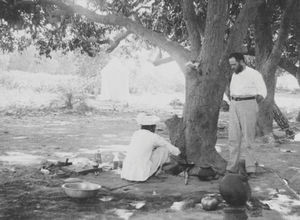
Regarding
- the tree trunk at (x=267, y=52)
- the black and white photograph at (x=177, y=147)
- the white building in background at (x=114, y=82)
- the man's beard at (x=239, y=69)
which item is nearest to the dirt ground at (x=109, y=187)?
the black and white photograph at (x=177, y=147)

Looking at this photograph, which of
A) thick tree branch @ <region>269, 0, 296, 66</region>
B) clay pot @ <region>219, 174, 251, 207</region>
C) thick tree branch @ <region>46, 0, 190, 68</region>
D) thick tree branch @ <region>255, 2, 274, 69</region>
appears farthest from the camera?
thick tree branch @ <region>255, 2, 274, 69</region>

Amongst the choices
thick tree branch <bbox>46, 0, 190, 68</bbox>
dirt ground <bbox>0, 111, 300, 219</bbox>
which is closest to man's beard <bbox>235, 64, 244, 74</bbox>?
thick tree branch <bbox>46, 0, 190, 68</bbox>

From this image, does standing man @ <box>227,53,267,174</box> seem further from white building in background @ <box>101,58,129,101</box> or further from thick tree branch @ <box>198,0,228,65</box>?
white building in background @ <box>101,58,129,101</box>

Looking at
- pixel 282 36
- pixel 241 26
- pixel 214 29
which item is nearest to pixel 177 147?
pixel 214 29

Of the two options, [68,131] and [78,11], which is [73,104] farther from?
[78,11]

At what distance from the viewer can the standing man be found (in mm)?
7504

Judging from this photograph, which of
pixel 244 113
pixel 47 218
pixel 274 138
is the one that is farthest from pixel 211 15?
pixel 274 138

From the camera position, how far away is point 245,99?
7.59m

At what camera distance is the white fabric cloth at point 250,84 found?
295 inches

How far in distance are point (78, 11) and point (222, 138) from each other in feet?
19.8

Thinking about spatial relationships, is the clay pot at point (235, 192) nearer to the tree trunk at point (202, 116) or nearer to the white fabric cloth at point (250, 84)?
the tree trunk at point (202, 116)

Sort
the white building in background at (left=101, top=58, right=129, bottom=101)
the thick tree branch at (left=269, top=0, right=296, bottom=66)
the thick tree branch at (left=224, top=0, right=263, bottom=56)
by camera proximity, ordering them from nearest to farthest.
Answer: the thick tree branch at (left=224, top=0, right=263, bottom=56) → the thick tree branch at (left=269, top=0, right=296, bottom=66) → the white building in background at (left=101, top=58, right=129, bottom=101)

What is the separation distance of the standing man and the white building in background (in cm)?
2331

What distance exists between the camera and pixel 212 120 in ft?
26.0
